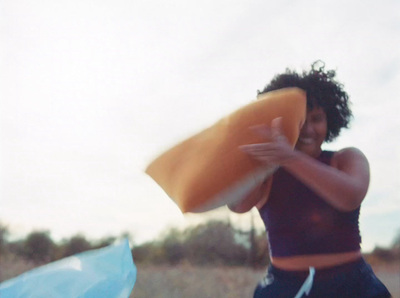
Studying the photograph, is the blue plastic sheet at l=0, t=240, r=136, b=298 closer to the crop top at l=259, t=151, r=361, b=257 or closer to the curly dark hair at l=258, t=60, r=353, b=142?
the crop top at l=259, t=151, r=361, b=257

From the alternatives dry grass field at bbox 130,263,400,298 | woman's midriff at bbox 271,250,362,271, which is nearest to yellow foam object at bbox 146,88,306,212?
woman's midriff at bbox 271,250,362,271

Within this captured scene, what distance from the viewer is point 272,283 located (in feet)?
5.91

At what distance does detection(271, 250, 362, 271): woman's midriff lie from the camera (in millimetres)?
1712

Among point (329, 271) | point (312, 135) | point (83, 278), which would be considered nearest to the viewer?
point (329, 271)

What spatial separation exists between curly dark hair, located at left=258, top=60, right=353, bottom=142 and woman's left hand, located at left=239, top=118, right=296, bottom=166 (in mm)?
405

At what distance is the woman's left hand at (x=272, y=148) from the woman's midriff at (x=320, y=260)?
1.20 ft

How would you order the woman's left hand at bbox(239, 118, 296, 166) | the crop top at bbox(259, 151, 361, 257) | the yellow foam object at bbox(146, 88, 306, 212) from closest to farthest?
the woman's left hand at bbox(239, 118, 296, 166), the yellow foam object at bbox(146, 88, 306, 212), the crop top at bbox(259, 151, 361, 257)

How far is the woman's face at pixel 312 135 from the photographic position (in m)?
1.81

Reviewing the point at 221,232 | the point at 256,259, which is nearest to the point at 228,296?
the point at 256,259

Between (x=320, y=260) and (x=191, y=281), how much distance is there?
554 cm

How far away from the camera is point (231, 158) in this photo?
5.29 ft

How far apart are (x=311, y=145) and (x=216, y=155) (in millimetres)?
379

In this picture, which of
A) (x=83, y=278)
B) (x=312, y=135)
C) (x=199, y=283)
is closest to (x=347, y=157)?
(x=312, y=135)

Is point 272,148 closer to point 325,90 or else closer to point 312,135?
point 312,135
